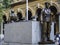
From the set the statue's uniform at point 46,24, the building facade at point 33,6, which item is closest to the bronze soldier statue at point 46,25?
the statue's uniform at point 46,24

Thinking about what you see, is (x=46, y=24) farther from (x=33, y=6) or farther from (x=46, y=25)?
(x=33, y=6)

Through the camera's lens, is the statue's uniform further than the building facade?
No

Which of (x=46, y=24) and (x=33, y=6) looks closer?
(x=46, y=24)

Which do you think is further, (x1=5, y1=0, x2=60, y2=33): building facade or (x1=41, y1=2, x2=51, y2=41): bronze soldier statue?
(x1=5, y1=0, x2=60, y2=33): building facade

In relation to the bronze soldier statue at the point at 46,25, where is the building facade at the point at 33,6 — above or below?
above

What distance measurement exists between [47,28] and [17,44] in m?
1.50

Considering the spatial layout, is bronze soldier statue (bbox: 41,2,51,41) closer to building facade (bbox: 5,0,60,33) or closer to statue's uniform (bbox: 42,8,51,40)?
statue's uniform (bbox: 42,8,51,40)

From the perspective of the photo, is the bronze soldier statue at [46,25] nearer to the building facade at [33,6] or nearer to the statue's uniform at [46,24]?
the statue's uniform at [46,24]

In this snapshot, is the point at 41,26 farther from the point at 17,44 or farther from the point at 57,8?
the point at 57,8

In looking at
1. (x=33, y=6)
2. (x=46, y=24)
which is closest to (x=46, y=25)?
(x=46, y=24)

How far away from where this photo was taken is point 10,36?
437 inches

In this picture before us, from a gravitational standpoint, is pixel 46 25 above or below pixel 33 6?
below

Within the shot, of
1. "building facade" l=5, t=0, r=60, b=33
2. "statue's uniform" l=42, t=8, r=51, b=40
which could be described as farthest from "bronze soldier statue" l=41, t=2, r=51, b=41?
"building facade" l=5, t=0, r=60, b=33

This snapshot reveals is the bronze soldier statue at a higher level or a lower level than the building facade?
lower
